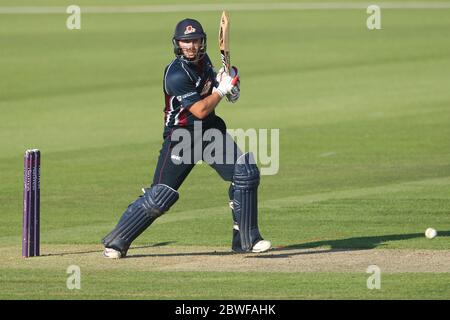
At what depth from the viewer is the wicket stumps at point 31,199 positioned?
11734mm

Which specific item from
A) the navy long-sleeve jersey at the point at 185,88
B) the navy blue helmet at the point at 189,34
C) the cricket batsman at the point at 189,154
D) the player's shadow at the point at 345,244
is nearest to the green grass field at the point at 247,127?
the player's shadow at the point at 345,244

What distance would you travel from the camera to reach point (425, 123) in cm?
2328

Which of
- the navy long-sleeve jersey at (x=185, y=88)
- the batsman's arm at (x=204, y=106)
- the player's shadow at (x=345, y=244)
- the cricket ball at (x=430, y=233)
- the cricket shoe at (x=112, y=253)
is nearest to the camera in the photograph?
the batsman's arm at (x=204, y=106)

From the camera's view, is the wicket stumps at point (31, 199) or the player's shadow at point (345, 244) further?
the player's shadow at point (345, 244)

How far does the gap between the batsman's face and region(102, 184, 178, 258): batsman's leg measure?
4.17 ft

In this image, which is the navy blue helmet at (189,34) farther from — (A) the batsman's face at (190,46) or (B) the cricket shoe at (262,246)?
(B) the cricket shoe at (262,246)

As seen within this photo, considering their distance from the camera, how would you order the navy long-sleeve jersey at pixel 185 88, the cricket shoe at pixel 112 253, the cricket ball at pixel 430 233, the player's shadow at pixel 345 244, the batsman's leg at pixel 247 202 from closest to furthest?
the navy long-sleeve jersey at pixel 185 88, the batsman's leg at pixel 247 202, the cricket shoe at pixel 112 253, the player's shadow at pixel 345 244, the cricket ball at pixel 430 233

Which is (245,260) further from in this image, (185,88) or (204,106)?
(185,88)

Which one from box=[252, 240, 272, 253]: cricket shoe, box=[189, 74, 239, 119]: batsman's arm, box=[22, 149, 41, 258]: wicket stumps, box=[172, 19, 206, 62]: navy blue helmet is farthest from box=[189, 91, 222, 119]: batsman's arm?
box=[22, 149, 41, 258]: wicket stumps

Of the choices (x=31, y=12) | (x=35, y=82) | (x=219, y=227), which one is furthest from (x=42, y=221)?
(x=31, y=12)

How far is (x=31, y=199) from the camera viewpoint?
11.8 meters

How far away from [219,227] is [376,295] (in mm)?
4239

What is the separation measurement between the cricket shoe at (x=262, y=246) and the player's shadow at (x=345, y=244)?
0.08 metres

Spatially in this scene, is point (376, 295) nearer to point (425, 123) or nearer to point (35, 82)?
point (425, 123)
